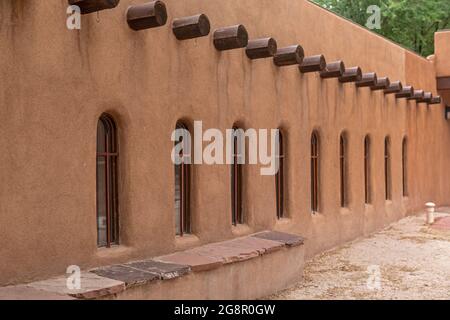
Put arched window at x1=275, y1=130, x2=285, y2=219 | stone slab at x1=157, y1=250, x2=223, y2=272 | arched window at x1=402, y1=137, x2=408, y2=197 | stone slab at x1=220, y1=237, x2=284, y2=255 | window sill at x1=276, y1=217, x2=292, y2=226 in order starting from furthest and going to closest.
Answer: arched window at x1=402, y1=137, x2=408, y2=197
arched window at x1=275, y1=130, x2=285, y2=219
window sill at x1=276, y1=217, x2=292, y2=226
stone slab at x1=220, y1=237, x2=284, y2=255
stone slab at x1=157, y1=250, x2=223, y2=272

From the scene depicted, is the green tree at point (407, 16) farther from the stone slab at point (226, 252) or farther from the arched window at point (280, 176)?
the stone slab at point (226, 252)

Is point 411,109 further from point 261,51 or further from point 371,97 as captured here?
point 261,51

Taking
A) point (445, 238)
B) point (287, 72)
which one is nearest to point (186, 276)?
point (287, 72)

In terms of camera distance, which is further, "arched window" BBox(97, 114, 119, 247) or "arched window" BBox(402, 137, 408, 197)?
"arched window" BBox(402, 137, 408, 197)

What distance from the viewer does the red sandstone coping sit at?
575cm

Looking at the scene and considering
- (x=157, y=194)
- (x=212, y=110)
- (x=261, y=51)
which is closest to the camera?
(x=157, y=194)

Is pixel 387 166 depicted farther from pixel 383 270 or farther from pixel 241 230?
pixel 241 230

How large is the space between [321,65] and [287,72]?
64 centimetres

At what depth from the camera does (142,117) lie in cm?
771

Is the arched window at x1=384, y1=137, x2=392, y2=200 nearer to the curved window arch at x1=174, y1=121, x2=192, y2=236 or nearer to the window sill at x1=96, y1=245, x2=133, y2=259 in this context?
the curved window arch at x1=174, y1=121, x2=192, y2=236

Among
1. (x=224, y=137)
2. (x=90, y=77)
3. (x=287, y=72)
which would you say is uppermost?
(x=287, y=72)

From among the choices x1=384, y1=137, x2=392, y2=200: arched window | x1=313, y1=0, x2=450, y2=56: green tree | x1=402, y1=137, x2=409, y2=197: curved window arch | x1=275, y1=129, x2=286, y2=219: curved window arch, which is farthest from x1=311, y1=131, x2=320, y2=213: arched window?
x1=313, y1=0, x2=450, y2=56: green tree

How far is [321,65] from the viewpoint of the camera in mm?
11391

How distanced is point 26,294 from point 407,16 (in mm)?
24531
